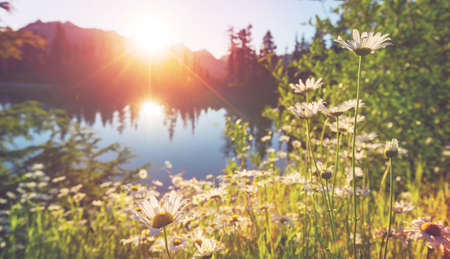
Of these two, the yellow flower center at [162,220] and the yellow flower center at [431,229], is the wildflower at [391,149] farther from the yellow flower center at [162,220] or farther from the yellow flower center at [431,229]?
the yellow flower center at [162,220]

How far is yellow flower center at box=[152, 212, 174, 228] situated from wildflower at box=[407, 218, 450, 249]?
90cm

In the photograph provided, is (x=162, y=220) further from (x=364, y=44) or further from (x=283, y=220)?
(x=283, y=220)

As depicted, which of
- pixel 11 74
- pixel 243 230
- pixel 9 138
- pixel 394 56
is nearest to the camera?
pixel 243 230

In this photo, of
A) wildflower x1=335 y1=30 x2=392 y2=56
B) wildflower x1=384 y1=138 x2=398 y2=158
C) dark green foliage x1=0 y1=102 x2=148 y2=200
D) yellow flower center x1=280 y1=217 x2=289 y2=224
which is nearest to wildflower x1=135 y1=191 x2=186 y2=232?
wildflower x1=384 y1=138 x2=398 y2=158

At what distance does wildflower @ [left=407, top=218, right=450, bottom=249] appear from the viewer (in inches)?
32.5

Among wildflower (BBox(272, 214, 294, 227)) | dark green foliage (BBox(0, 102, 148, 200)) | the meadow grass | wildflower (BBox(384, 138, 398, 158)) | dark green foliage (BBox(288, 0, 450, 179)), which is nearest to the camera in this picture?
wildflower (BBox(384, 138, 398, 158))

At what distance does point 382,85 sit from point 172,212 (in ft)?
11.6

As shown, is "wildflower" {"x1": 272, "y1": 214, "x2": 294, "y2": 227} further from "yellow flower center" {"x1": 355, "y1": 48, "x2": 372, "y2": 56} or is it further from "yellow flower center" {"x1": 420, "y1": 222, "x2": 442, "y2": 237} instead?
"yellow flower center" {"x1": 355, "y1": 48, "x2": 372, "y2": 56}

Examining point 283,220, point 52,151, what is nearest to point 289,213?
point 283,220

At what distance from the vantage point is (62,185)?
4398 millimetres

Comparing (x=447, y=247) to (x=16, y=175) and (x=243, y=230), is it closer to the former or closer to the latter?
(x=243, y=230)

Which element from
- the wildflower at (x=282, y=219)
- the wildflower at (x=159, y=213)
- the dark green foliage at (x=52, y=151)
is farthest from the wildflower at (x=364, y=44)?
the dark green foliage at (x=52, y=151)

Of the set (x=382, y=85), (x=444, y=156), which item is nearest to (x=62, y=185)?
(x=382, y=85)

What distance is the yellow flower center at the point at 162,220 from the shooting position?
2.58ft
